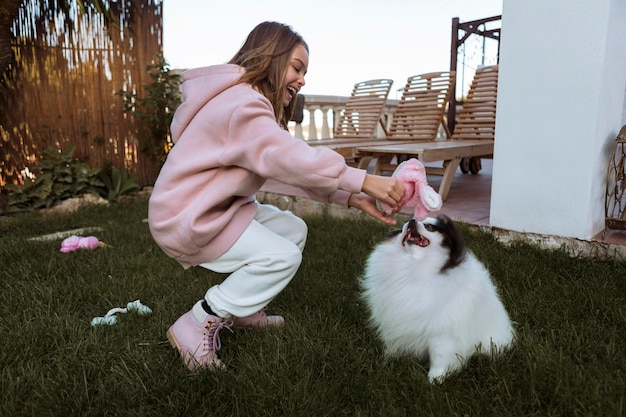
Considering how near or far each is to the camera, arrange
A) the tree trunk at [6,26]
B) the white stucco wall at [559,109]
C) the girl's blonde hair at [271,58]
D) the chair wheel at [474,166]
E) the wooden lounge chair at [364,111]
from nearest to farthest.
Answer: the girl's blonde hair at [271,58] < the white stucco wall at [559,109] < the tree trunk at [6,26] < the wooden lounge chair at [364,111] < the chair wheel at [474,166]

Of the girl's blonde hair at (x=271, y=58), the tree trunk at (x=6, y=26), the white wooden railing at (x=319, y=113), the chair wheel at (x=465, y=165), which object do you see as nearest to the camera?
the girl's blonde hair at (x=271, y=58)

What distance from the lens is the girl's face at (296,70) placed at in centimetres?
184

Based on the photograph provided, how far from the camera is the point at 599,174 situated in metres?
2.89

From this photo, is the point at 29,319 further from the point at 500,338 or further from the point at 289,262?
the point at 500,338

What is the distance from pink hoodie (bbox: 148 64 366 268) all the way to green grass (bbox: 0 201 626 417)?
0.49 metres

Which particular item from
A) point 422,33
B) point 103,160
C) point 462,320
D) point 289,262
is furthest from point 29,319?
point 422,33

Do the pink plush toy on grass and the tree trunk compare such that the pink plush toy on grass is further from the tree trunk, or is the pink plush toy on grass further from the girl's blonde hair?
the tree trunk

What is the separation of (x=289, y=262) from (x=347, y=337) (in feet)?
1.53

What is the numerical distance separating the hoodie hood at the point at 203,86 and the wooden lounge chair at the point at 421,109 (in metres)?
3.93

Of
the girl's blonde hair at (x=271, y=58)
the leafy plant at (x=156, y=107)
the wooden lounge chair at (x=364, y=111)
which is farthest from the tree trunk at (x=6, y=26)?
the girl's blonde hair at (x=271, y=58)

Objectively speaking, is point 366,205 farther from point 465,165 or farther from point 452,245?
point 465,165

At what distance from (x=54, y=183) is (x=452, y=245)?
4.64 meters

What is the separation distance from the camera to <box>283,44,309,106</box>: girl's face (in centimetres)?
184

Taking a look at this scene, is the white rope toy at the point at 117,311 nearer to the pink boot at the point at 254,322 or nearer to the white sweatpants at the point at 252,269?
the pink boot at the point at 254,322
